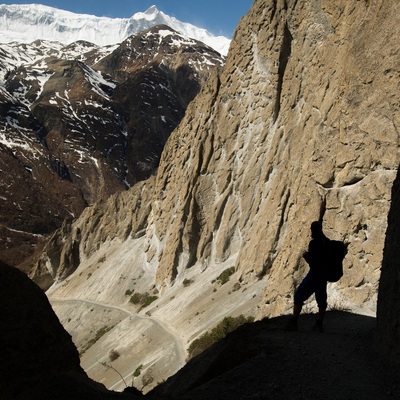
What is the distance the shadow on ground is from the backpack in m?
1.26

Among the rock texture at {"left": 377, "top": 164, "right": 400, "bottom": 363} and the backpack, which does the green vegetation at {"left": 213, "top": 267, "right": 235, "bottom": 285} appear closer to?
the backpack

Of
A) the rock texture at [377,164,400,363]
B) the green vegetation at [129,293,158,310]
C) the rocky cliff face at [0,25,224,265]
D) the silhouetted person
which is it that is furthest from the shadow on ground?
the rocky cliff face at [0,25,224,265]

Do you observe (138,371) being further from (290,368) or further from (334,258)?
(290,368)

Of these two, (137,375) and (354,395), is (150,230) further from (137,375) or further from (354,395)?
(354,395)

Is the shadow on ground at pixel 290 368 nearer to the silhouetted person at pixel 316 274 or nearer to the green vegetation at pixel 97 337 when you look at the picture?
the silhouetted person at pixel 316 274

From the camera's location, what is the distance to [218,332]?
27031 mm

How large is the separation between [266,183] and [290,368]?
31.2 meters

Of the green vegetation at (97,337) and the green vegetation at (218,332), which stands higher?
the green vegetation at (218,332)

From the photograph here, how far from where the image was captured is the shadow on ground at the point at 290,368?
255 inches

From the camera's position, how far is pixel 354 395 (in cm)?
630

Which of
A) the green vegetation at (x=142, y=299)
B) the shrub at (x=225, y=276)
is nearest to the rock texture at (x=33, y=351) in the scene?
the shrub at (x=225, y=276)

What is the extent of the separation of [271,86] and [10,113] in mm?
164627

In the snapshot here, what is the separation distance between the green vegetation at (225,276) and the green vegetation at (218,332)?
25.7 feet

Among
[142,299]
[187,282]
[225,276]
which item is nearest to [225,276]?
[225,276]
